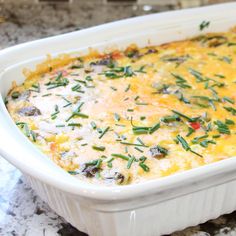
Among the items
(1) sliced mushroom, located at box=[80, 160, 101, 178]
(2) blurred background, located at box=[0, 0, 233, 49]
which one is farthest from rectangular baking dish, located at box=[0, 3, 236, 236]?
(2) blurred background, located at box=[0, 0, 233, 49]

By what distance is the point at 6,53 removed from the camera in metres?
1.47

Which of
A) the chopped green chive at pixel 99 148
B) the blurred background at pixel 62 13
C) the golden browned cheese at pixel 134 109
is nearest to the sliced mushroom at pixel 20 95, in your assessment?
the golden browned cheese at pixel 134 109

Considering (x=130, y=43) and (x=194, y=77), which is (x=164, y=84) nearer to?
(x=194, y=77)

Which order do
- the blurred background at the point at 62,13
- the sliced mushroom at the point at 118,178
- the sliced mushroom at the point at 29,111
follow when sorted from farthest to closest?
the blurred background at the point at 62,13 → the sliced mushroom at the point at 29,111 → the sliced mushroom at the point at 118,178

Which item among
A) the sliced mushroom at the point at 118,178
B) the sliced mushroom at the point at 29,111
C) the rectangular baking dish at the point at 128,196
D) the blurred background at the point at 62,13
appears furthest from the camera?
the blurred background at the point at 62,13

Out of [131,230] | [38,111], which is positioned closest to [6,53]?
[38,111]

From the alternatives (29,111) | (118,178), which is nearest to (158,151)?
(118,178)

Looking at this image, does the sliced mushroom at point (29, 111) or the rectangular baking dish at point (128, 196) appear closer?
the rectangular baking dish at point (128, 196)

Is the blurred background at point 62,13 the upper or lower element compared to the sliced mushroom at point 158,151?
lower

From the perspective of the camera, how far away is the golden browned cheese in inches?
47.3

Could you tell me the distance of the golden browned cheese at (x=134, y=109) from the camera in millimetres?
1200

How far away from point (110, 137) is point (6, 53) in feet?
1.38

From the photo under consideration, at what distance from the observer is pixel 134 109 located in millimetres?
1389

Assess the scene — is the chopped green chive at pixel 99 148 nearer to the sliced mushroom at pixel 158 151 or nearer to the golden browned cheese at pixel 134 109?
the golden browned cheese at pixel 134 109
